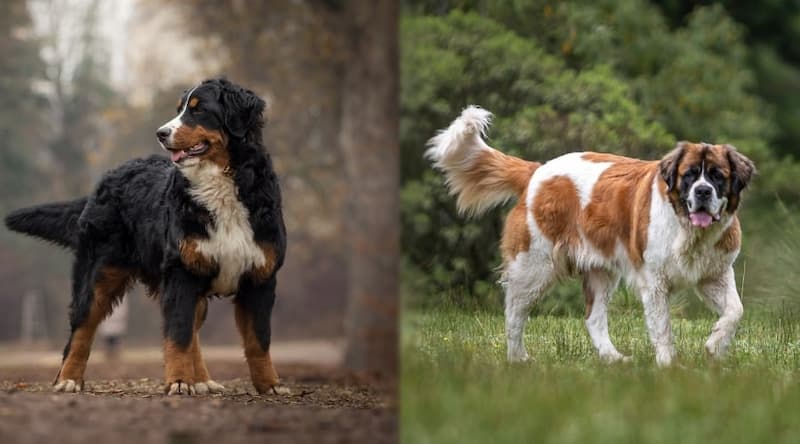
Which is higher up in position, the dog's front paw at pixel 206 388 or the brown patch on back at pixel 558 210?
the brown patch on back at pixel 558 210

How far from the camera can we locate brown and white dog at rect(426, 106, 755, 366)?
286 inches

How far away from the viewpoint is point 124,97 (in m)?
39.9

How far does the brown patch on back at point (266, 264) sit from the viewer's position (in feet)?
25.3

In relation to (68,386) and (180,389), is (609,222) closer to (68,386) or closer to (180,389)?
(180,389)

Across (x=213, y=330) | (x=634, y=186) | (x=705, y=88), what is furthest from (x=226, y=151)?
(x=213, y=330)

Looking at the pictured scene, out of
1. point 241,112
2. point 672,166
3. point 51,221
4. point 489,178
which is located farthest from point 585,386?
point 51,221

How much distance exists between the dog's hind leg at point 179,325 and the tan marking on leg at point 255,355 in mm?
378

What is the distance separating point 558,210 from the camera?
811 cm

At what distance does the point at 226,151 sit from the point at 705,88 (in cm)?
754

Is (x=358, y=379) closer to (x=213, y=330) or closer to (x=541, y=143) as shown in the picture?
(x=541, y=143)

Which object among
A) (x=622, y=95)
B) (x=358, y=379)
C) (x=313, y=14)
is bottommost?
(x=358, y=379)

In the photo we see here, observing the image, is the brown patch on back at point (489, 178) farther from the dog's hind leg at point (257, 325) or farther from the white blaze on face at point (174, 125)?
the white blaze on face at point (174, 125)

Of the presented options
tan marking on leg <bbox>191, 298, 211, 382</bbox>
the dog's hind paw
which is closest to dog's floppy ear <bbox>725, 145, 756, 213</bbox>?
the dog's hind paw

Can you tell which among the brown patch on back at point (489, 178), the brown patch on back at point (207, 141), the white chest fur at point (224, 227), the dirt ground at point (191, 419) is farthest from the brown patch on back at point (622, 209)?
the brown patch on back at point (207, 141)
